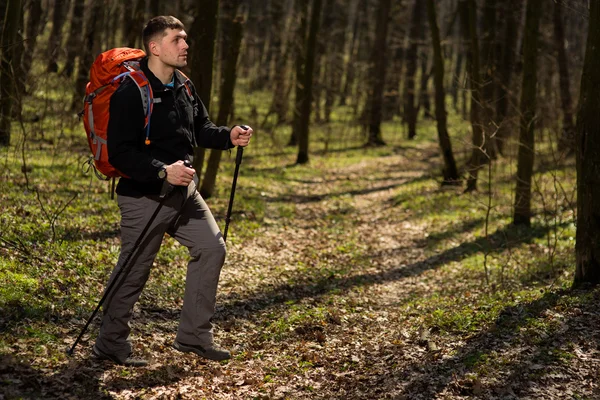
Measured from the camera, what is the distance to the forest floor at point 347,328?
533 cm

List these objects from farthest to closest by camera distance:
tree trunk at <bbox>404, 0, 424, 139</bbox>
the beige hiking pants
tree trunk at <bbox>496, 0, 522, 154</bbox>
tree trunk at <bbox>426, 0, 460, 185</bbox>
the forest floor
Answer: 1. tree trunk at <bbox>404, 0, 424, 139</bbox>
2. tree trunk at <bbox>496, 0, 522, 154</bbox>
3. tree trunk at <bbox>426, 0, 460, 185</bbox>
4. the forest floor
5. the beige hiking pants

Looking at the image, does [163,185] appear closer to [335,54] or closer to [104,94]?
[104,94]

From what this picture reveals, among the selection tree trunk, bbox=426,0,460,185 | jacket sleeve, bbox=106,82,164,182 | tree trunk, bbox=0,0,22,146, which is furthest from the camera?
tree trunk, bbox=426,0,460,185

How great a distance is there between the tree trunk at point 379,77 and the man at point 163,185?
77.0ft

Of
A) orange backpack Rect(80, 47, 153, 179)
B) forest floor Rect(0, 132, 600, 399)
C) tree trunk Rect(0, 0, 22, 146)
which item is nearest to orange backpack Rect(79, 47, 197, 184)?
orange backpack Rect(80, 47, 153, 179)

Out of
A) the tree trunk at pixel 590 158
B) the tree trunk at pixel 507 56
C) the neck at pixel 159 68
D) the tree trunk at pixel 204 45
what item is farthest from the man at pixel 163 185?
the tree trunk at pixel 507 56

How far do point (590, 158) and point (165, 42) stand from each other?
511cm

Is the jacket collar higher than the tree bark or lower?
lower

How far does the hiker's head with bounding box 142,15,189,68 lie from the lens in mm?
Answer: 5078

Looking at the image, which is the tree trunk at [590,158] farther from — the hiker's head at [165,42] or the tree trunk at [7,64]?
the tree trunk at [7,64]

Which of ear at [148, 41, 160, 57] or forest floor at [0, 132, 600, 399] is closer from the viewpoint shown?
ear at [148, 41, 160, 57]

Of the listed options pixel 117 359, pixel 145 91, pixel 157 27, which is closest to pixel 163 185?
pixel 145 91

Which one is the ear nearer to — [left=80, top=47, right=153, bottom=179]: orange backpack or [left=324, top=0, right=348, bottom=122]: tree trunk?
[left=80, top=47, right=153, bottom=179]: orange backpack

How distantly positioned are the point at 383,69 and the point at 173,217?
81.2 ft
